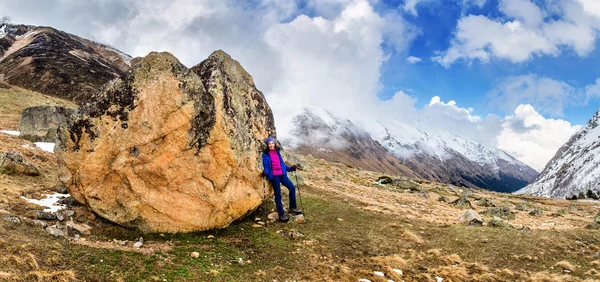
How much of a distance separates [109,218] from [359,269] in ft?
31.9

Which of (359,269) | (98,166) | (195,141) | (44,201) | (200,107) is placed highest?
(200,107)

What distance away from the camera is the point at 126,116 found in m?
13.5

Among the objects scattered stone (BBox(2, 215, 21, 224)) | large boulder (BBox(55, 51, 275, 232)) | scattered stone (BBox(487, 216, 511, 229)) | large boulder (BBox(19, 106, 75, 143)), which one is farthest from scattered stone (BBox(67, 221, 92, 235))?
large boulder (BBox(19, 106, 75, 143))

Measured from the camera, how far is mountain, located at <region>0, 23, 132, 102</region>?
118 m

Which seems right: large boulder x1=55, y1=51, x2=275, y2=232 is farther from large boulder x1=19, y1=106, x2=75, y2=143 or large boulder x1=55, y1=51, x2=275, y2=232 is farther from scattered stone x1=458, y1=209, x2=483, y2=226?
large boulder x1=19, y1=106, x2=75, y2=143

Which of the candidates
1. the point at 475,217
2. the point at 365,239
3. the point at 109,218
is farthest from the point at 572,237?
the point at 109,218

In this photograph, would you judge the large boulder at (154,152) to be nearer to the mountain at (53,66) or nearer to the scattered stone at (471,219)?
the scattered stone at (471,219)

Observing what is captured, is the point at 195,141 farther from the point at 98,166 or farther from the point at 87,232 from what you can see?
the point at 87,232

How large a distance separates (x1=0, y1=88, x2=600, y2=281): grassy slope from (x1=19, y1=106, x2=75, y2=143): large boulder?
12662 millimetres

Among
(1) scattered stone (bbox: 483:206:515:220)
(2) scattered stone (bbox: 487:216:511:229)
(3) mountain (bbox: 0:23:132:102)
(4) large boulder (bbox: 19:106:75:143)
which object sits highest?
(3) mountain (bbox: 0:23:132:102)

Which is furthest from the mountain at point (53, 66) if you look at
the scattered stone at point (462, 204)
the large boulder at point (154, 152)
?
the scattered stone at point (462, 204)

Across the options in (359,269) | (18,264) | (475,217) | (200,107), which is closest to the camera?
(18,264)

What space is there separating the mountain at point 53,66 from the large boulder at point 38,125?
7317 centimetres

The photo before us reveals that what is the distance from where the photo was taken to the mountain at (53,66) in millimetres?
117875
